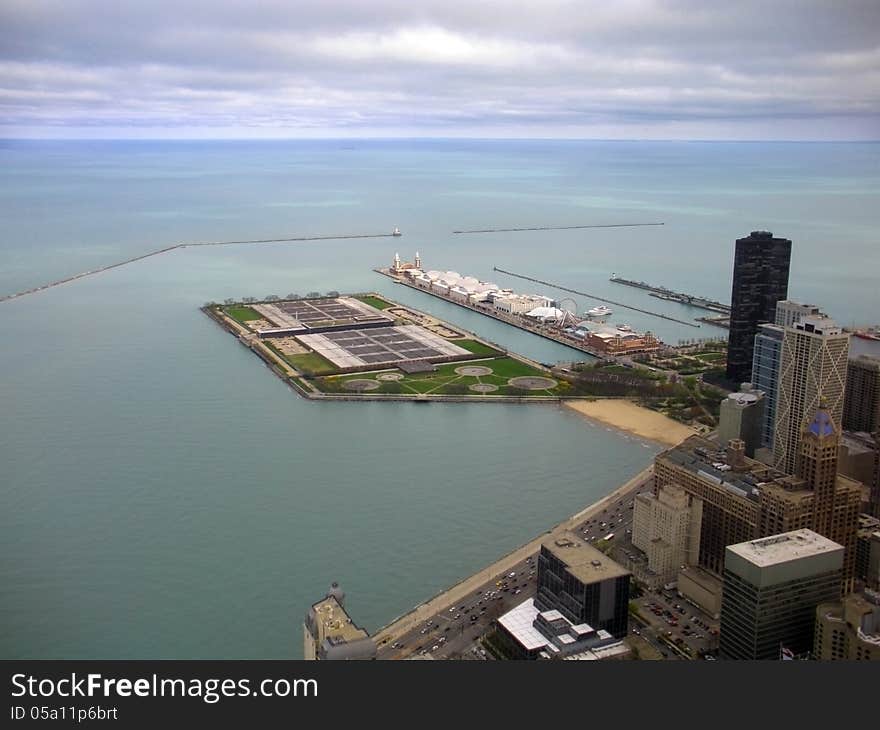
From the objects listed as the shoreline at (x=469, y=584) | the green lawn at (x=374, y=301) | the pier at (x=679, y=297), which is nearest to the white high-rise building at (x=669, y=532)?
the shoreline at (x=469, y=584)

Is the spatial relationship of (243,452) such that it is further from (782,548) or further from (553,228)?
(553,228)

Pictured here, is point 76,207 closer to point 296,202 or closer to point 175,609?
point 296,202

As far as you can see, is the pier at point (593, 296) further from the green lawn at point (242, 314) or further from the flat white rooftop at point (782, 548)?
the flat white rooftop at point (782, 548)

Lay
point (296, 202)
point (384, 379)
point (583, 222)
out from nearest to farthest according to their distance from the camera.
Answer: point (384, 379)
point (583, 222)
point (296, 202)

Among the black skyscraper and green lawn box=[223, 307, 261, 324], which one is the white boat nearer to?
the black skyscraper

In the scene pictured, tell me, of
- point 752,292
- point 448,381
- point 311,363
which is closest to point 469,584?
point 448,381

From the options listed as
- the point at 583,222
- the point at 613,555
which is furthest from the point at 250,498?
the point at 583,222
